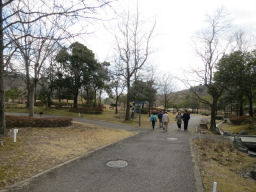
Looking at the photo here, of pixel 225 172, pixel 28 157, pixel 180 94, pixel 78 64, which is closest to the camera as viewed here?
pixel 28 157

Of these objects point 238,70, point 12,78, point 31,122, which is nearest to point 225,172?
point 31,122

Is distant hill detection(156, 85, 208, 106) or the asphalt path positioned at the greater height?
distant hill detection(156, 85, 208, 106)

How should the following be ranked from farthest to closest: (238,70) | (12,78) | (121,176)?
(238,70)
(12,78)
(121,176)

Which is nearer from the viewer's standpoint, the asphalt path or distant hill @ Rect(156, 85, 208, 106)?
the asphalt path

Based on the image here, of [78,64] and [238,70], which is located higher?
[78,64]

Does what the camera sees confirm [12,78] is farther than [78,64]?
No

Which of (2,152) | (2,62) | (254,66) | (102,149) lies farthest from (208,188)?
(254,66)

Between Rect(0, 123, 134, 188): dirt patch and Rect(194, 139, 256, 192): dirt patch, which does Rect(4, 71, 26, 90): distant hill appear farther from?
Rect(194, 139, 256, 192): dirt patch

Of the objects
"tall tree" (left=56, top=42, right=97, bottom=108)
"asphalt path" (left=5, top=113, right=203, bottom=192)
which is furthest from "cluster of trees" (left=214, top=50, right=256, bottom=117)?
"tall tree" (left=56, top=42, right=97, bottom=108)

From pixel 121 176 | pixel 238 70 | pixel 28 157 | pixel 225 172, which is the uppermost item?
pixel 238 70

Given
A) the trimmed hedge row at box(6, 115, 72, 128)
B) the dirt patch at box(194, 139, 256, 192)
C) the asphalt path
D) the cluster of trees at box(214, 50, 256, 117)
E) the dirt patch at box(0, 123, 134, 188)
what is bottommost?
the dirt patch at box(194, 139, 256, 192)

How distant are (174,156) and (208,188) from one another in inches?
101

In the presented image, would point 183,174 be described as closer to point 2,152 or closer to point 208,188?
point 208,188

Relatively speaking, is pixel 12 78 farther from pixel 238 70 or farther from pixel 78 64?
pixel 238 70
